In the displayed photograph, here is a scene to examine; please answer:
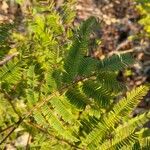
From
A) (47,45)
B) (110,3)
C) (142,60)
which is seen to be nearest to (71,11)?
(47,45)

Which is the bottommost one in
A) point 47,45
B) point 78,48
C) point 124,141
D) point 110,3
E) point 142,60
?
point 142,60


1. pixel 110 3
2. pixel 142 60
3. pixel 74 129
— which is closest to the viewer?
pixel 74 129

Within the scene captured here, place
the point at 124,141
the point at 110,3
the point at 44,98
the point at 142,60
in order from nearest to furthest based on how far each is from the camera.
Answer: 1. the point at 124,141
2. the point at 44,98
3. the point at 142,60
4. the point at 110,3

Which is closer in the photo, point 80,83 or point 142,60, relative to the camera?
point 80,83

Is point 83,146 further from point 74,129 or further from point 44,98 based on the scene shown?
point 44,98

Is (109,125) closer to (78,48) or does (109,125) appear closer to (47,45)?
(78,48)

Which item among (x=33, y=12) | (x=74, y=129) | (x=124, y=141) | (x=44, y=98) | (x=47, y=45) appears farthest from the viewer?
(x=33, y=12)

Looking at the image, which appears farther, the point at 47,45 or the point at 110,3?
→ the point at 110,3

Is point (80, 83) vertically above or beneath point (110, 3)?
above

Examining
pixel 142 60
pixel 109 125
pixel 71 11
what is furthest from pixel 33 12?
pixel 142 60
